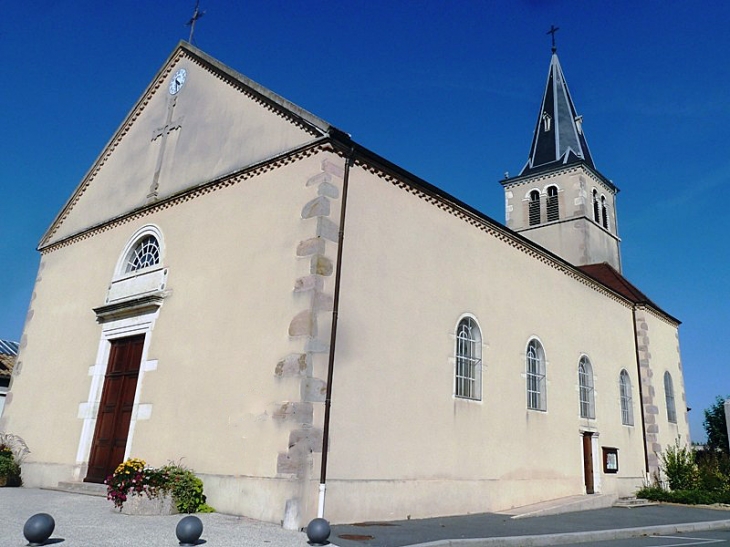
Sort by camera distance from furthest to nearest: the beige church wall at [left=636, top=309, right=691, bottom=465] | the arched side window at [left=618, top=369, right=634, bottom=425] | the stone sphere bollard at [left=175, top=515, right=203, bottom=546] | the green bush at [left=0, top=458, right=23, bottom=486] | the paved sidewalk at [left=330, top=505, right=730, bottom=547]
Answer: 1. the beige church wall at [left=636, top=309, right=691, bottom=465]
2. the arched side window at [left=618, top=369, right=634, bottom=425]
3. the green bush at [left=0, top=458, right=23, bottom=486]
4. the paved sidewalk at [left=330, top=505, right=730, bottom=547]
5. the stone sphere bollard at [left=175, top=515, right=203, bottom=546]

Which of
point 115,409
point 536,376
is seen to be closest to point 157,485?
point 115,409

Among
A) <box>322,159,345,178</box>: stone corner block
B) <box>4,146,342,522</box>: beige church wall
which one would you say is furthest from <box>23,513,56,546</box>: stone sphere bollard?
<box>322,159,345,178</box>: stone corner block

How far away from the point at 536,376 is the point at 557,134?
636 inches

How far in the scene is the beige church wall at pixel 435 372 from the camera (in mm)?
9898

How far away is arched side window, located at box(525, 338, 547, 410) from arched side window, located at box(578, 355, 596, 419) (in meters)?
1.98

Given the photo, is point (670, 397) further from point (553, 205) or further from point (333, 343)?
point (333, 343)

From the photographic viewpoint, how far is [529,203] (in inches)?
1025

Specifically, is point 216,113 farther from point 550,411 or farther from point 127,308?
point 550,411

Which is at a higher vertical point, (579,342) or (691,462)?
(579,342)

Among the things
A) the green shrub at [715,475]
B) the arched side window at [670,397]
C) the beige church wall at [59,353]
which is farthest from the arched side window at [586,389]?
the beige church wall at [59,353]

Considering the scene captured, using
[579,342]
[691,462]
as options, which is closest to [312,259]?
[579,342]

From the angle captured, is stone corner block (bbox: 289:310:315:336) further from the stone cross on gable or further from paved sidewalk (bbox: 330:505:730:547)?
the stone cross on gable

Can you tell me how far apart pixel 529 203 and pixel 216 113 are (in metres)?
16.6

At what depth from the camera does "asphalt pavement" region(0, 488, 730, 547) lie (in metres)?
6.97
